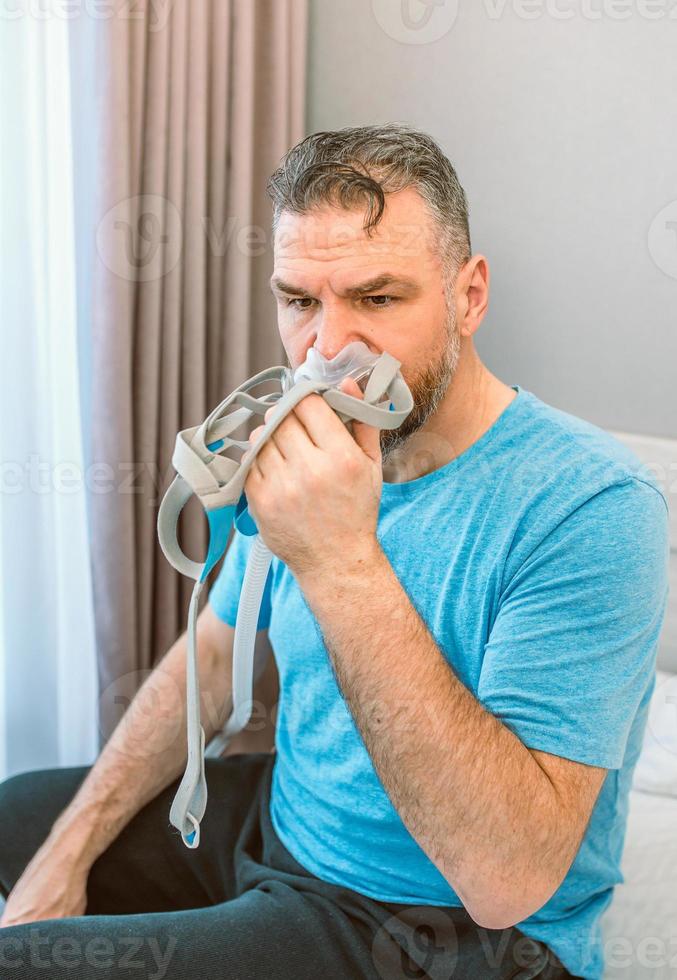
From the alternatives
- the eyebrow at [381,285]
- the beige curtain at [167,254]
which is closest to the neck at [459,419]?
the eyebrow at [381,285]

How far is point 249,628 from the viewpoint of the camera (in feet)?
4.30

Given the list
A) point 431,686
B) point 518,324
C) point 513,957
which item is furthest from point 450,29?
point 513,957

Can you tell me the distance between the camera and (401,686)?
1014 mm

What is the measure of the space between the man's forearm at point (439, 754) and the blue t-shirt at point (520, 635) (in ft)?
0.20

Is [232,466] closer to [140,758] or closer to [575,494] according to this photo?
[575,494]

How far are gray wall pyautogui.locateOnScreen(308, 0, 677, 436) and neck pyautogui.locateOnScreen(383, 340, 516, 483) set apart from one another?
743 millimetres

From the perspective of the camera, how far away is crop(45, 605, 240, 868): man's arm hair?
4.66 feet

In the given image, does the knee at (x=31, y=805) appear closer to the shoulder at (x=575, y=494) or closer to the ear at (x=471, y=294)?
the shoulder at (x=575, y=494)

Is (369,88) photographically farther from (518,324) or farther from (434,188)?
(434,188)

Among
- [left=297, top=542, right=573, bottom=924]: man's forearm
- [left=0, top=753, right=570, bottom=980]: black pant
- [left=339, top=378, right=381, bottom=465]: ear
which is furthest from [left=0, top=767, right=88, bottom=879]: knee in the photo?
[left=339, top=378, right=381, bottom=465]: ear

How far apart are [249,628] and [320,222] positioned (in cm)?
53

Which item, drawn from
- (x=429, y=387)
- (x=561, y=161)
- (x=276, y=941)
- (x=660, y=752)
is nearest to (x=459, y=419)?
(x=429, y=387)

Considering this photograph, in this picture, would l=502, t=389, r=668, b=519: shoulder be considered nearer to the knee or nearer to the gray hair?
the gray hair

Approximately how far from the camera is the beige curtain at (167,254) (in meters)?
1.86
